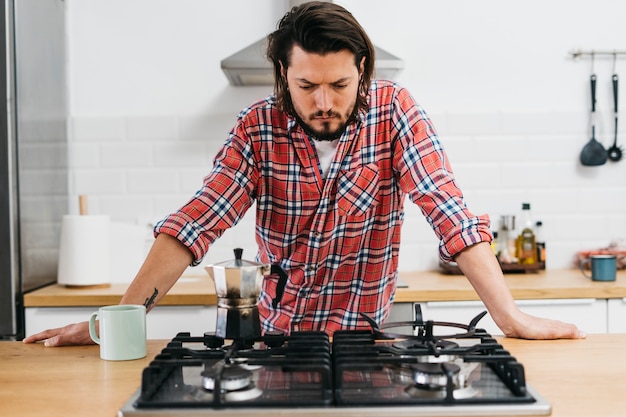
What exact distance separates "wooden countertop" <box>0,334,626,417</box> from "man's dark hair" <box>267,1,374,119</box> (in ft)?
2.42

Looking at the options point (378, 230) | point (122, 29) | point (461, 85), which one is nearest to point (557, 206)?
point (461, 85)

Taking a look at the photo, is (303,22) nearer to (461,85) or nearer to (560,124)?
(461,85)

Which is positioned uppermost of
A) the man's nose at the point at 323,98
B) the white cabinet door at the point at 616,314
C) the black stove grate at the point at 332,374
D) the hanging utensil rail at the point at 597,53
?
the hanging utensil rail at the point at 597,53

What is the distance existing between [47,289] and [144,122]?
82 cm

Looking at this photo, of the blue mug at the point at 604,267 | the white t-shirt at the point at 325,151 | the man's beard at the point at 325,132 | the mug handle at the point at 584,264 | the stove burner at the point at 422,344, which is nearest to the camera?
the stove burner at the point at 422,344

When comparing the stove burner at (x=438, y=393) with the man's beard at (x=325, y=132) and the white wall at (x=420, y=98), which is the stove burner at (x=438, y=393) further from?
the white wall at (x=420, y=98)

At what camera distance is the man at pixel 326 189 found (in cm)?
171

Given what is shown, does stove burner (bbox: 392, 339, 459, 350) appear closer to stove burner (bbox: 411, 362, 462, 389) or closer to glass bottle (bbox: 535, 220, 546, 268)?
stove burner (bbox: 411, 362, 462, 389)

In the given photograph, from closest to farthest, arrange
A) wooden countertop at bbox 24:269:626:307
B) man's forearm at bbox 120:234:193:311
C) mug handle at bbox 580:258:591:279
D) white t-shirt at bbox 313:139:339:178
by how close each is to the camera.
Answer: man's forearm at bbox 120:234:193:311 < white t-shirt at bbox 313:139:339:178 < wooden countertop at bbox 24:269:626:307 < mug handle at bbox 580:258:591:279

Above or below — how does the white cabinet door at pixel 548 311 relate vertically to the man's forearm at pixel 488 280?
Answer: below

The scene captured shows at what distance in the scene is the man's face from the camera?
67.7 inches

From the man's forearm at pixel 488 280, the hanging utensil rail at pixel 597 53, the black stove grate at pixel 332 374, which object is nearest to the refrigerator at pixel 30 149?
the black stove grate at pixel 332 374

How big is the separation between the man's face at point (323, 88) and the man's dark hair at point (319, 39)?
0.02 meters

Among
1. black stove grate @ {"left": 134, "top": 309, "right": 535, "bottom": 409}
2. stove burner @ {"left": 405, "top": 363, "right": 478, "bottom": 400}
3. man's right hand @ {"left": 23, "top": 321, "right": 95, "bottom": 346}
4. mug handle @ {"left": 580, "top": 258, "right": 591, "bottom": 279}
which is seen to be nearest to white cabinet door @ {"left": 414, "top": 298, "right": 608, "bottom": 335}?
mug handle @ {"left": 580, "top": 258, "right": 591, "bottom": 279}
